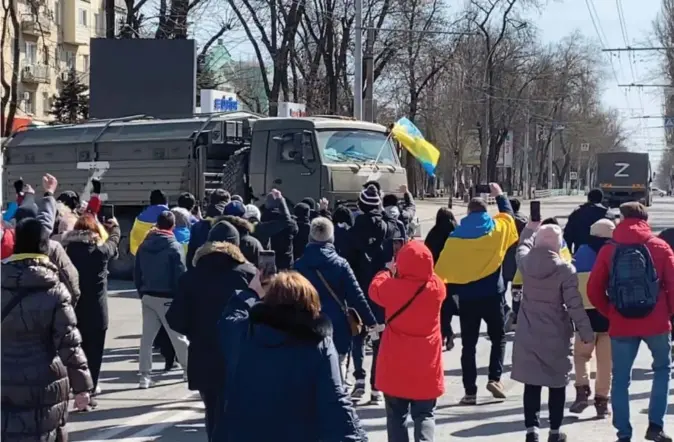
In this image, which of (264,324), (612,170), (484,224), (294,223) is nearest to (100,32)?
(612,170)

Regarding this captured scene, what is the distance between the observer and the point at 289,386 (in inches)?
163

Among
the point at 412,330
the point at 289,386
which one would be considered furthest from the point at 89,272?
the point at 289,386

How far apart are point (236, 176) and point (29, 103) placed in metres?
49.1

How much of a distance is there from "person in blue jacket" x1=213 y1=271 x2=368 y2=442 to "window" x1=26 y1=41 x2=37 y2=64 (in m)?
61.6

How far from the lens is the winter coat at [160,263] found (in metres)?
9.49

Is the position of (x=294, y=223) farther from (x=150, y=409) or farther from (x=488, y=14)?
(x=488, y=14)

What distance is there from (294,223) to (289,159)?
16.8 ft

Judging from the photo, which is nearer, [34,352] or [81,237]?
[34,352]

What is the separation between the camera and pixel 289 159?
18.3 metres

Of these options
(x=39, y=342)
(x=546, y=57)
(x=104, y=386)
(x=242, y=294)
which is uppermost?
(x=546, y=57)

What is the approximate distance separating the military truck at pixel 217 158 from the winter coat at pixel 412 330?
11.2 meters

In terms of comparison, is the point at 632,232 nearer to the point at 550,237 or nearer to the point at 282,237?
the point at 550,237

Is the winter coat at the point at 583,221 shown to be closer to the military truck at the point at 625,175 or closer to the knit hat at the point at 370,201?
the knit hat at the point at 370,201

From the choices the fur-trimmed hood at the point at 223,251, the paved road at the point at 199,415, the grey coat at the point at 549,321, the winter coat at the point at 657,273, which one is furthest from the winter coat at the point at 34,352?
the winter coat at the point at 657,273
